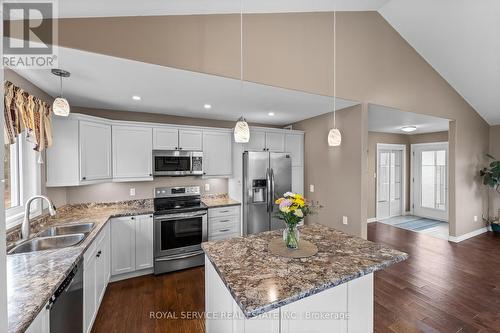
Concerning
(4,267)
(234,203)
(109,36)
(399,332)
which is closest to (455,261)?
(399,332)

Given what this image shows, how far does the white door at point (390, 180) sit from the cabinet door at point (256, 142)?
3752mm

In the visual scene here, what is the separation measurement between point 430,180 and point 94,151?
25.1 feet

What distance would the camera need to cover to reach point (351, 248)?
5.62 ft

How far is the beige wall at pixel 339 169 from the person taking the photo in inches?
122

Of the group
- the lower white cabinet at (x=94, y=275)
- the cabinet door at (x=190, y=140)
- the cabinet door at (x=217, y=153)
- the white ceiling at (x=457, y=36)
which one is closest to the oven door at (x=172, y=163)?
the cabinet door at (x=190, y=140)

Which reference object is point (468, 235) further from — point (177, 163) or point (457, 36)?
point (177, 163)

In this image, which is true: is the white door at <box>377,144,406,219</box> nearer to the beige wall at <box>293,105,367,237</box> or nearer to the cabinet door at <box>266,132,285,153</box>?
the beige wall at <box>293,105,367,237</box>

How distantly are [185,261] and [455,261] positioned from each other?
4.21 metres

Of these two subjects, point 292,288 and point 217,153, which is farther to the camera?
point 217,153

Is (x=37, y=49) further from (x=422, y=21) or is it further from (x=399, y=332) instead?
(x=422, y=21)

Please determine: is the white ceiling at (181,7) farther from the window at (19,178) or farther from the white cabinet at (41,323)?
the white cabinet at (41,323)

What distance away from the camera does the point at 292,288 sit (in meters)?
1.17

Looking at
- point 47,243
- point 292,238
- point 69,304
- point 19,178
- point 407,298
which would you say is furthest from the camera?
point 407,298

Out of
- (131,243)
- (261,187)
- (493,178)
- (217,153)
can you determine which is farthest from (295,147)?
(493,178)
